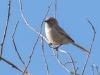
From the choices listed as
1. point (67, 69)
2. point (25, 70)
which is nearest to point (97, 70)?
point (67, 69)

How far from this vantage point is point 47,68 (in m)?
3.48

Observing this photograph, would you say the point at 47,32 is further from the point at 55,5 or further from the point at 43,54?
the point at 43,54

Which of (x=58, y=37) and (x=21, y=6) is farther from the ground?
(x=21, y=6)

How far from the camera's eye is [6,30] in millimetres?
3164

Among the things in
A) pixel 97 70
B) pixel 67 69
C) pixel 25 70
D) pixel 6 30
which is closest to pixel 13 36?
pixel 6 30

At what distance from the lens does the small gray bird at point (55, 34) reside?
6151 millimetres

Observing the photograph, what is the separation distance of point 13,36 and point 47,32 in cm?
287

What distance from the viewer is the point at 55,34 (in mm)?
6238

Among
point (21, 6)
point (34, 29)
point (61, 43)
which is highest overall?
point (21, 6)

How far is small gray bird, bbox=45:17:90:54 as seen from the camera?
6151 mm

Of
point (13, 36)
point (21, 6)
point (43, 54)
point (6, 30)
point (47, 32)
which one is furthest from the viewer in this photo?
point (47, 32)

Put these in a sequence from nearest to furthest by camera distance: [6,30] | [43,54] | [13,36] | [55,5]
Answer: [6,30] < [13,36] < [43,54] < [55,5]

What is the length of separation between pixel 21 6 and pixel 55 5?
63 cm

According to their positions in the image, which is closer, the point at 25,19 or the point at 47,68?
the point at 47,68
